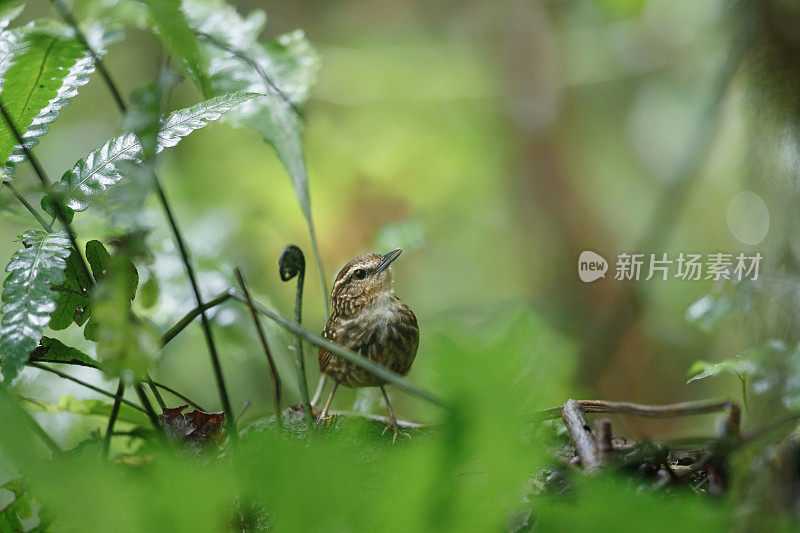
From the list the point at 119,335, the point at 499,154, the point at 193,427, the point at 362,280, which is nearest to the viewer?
the point at 119,335

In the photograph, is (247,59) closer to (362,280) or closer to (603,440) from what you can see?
(362,280)

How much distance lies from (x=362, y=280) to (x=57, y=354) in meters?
0.29

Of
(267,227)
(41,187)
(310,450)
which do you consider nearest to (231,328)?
(41,187)

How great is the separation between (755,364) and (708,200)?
69.2 inches

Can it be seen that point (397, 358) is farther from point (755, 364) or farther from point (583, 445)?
point (755, 364)

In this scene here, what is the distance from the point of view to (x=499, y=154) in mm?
2582

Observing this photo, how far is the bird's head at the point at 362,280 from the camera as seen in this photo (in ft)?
2.16

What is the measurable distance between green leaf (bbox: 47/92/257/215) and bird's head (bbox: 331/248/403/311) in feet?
0.84

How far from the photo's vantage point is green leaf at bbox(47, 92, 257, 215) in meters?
0.45

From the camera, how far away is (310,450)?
20 cm

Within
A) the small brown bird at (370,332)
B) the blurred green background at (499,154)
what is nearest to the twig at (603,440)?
the small brown bird at (370,332)

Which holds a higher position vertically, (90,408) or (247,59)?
(247,59)

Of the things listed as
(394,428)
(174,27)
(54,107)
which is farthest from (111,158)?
(394,428)

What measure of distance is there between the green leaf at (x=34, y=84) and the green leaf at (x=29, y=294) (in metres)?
0.09
